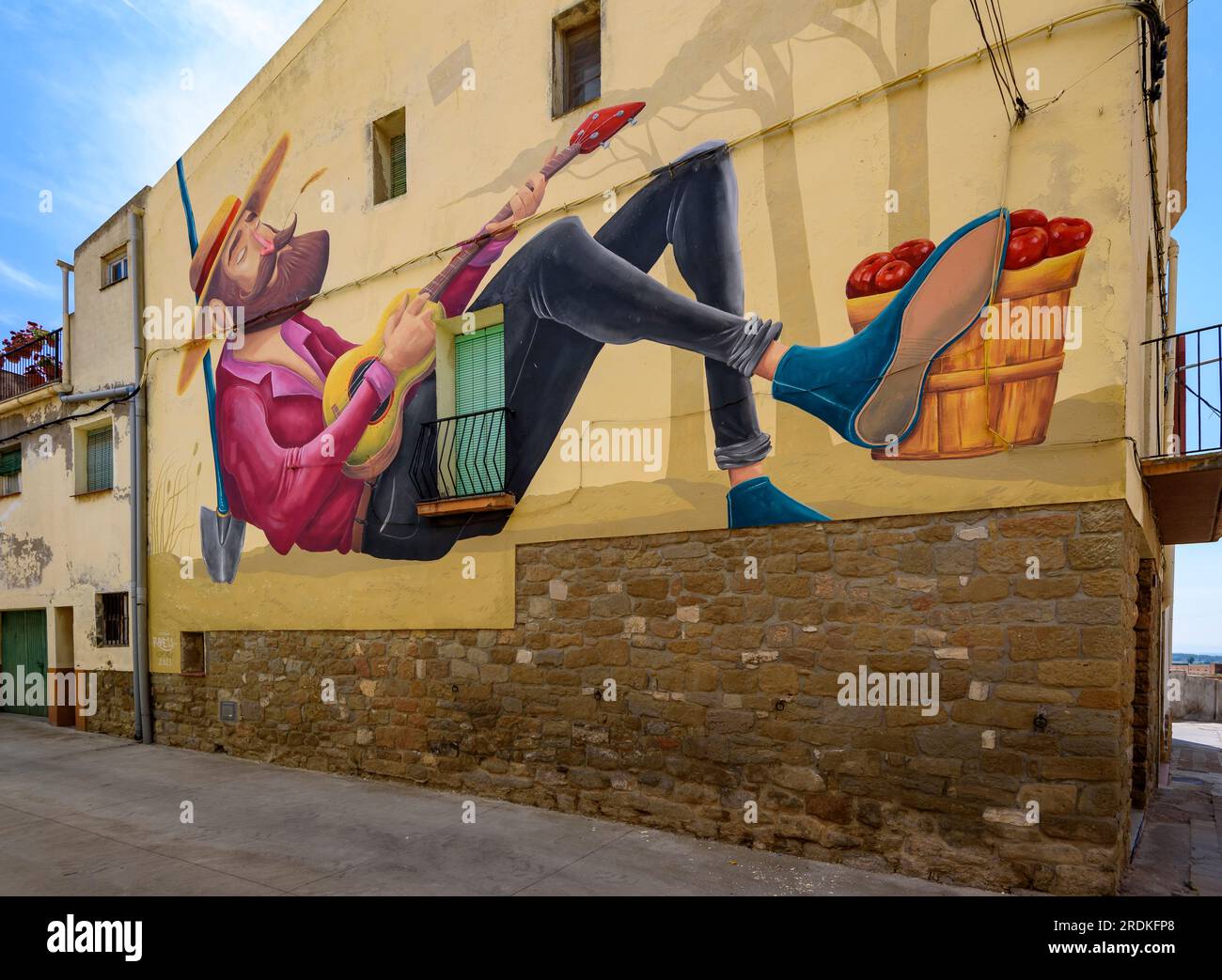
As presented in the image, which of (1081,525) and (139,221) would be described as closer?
(1081,525)

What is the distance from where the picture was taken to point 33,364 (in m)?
12.9

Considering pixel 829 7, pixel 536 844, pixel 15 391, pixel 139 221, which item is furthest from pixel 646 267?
pixel 15 391

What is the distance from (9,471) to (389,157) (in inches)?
374

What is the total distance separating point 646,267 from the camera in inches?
249

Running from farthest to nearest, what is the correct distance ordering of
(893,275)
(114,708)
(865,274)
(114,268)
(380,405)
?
(114,268) → (114,708) → (380,405) → (865,274) → (893,275)

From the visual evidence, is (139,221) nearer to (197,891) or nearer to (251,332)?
(251,332)

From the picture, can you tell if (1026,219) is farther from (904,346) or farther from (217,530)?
(217,530)

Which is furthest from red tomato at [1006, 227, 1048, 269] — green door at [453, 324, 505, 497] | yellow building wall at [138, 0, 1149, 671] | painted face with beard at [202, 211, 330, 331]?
painted face with beard at [202, 211, 330, 331]

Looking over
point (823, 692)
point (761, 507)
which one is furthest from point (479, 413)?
point (823, 692)

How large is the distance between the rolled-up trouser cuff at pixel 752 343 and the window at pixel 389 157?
445 centimetres

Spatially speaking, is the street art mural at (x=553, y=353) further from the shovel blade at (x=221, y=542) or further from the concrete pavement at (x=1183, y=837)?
the concrete pavement at (x=1183, y=837)

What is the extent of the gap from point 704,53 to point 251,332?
6.06m

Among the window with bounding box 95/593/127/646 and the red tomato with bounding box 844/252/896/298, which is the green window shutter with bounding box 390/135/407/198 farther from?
the window with bounding box 95/593/127/646

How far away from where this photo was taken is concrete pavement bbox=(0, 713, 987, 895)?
489cm
